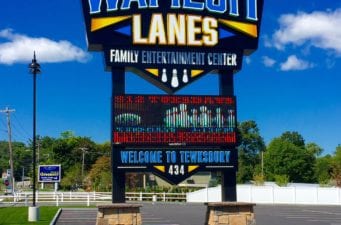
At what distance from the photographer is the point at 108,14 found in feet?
53.0

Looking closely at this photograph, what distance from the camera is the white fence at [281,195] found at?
43.0 m

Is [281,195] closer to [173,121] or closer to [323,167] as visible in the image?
[173,121]

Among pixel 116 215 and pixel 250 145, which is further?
pixel 250 145

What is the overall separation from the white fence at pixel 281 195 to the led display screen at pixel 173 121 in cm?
2939

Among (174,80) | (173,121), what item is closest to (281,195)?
(174,80)

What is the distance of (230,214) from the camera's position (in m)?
16.0

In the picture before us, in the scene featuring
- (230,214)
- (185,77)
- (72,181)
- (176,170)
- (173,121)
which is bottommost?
(230,214)

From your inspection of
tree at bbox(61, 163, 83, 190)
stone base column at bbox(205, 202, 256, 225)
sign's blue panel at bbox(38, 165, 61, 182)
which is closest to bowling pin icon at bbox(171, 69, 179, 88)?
stone base column at bbox(205, 202, 256, 225)

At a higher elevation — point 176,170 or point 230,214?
point 176,170

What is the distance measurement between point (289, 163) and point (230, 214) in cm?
6435

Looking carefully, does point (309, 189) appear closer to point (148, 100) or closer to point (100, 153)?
point (148, 100)

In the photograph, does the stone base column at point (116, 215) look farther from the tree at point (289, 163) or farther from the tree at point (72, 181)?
the tree at point (289, 163)

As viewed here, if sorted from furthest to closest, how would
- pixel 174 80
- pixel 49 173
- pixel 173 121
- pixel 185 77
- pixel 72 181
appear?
pixel 72 181
pixel 49 173
pixel 185 77
pixel 174 80
pixel 173 121

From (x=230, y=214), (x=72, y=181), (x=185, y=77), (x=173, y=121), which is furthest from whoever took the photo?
(x=72, y=181)
